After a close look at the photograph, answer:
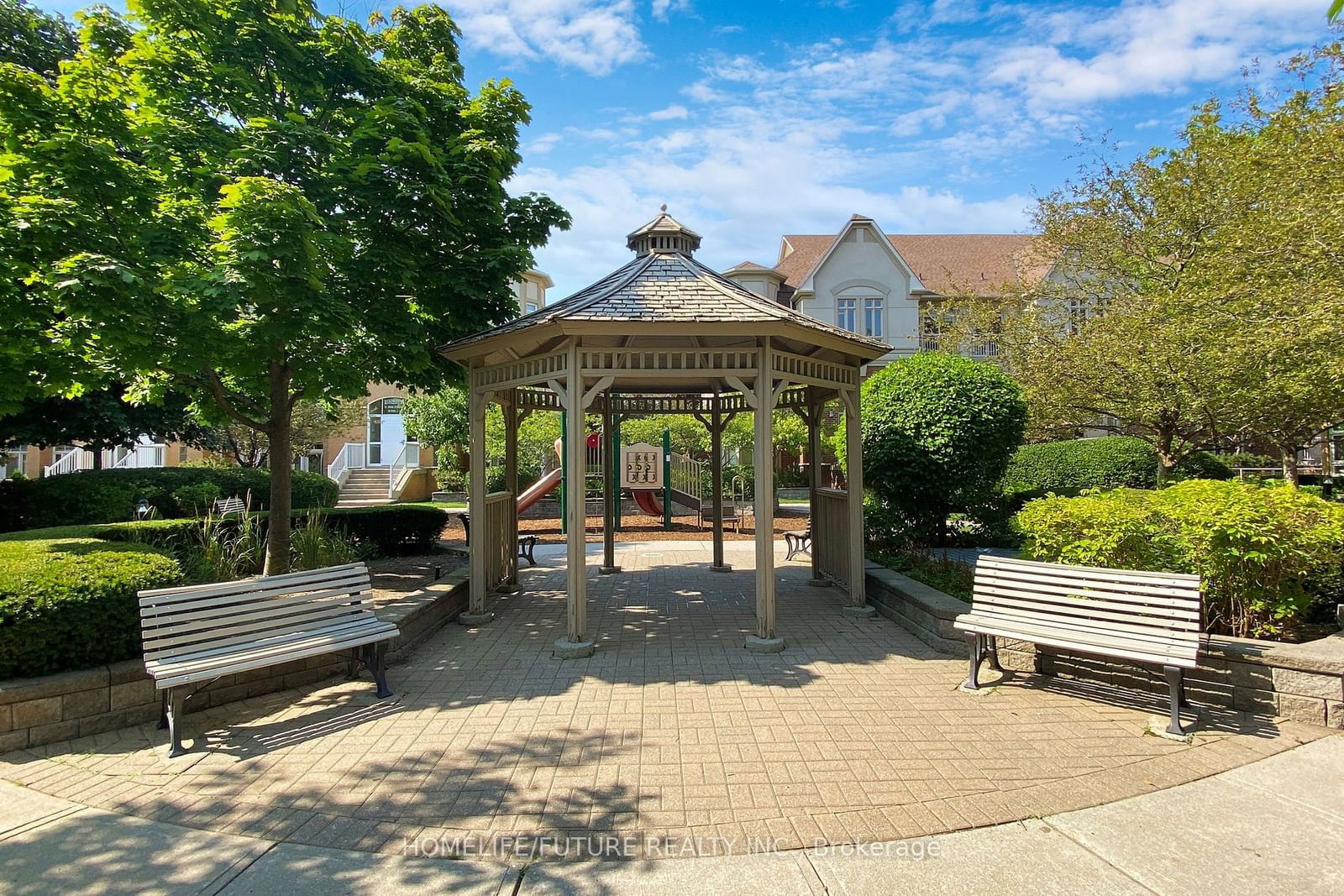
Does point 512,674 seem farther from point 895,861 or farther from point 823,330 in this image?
point 823,330

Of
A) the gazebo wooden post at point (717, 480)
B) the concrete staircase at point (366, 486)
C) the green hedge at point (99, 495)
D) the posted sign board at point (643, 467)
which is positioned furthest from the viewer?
the concrete staircase at point (366, 486)

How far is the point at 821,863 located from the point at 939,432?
729 centimetres

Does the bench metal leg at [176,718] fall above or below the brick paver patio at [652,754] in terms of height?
above

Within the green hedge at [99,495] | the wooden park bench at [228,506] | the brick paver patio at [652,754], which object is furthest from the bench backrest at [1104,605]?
the wooden park bench at [228,506]

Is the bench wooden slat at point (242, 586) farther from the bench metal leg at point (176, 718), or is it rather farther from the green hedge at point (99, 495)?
the green hedge at point (99, 495)

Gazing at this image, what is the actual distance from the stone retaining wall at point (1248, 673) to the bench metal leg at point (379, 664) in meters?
5.16

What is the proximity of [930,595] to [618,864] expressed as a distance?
469 centimetres

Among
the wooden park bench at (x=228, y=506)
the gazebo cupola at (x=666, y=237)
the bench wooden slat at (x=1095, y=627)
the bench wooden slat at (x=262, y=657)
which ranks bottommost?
the bench wooden slat at (x=262, y=657)

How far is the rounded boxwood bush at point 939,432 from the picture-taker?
362 inches

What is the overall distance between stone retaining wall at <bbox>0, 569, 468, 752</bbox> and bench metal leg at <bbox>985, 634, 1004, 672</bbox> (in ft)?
18.4

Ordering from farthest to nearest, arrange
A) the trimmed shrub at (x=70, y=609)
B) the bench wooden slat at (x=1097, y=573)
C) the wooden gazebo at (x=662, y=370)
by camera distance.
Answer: the wooden gazebo at (x=662, y=370) < the bench wooden slat at (x=1097, y=573) < the trimmed shrub at (x=70, y=609)

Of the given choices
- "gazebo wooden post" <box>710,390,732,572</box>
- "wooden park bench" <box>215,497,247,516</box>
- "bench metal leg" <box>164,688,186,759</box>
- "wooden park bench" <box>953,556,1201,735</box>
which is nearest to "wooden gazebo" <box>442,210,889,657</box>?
"gazebo wooden post" <box>710,390,732,572</box>

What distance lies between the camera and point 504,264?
773cm

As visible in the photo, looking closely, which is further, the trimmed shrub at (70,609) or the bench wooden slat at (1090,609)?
the bench wooden slat at (1090,609)
